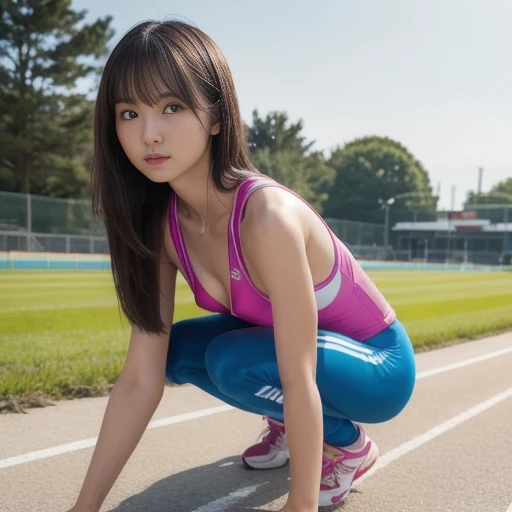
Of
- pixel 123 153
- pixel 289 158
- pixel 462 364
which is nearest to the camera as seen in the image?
pixel 123 153

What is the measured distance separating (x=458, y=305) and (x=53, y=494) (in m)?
12.5

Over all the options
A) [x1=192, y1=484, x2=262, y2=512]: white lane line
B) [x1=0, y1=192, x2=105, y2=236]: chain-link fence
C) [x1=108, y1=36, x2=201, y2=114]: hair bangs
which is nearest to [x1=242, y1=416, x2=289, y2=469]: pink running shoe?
[x1=192, y1=484, x2=262, y2=512]: white lane line

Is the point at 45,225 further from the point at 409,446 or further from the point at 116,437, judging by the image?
the point at 116,437

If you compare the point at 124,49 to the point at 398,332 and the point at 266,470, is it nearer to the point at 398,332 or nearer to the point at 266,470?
the point at 398,332

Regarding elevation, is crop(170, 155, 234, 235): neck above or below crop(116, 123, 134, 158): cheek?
below

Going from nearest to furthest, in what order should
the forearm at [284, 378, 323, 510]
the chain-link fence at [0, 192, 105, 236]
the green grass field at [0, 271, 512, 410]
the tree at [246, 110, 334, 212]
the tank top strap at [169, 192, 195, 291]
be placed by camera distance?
the forearm at [284, 378, 323, 510]
the tank top strap at [169, 192, 195, 291]
the green grass field at [0, 271, 512, 410]
the chain-link fence at [0, 192, 105, 236]
the tree at [246, 110, 334, 212]

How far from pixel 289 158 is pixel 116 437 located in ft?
167

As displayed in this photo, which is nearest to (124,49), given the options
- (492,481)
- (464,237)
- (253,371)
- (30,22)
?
(253,371)

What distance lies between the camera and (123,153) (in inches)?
91.2

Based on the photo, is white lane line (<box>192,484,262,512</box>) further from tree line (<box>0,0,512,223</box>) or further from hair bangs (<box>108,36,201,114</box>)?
tree line (<box>0,0,512,223</box>)

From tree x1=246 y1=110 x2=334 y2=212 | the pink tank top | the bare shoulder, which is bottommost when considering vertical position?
the pink tank top

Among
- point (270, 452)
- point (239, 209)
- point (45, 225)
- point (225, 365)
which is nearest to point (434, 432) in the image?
point (270, 452)

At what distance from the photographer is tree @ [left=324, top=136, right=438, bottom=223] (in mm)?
68875

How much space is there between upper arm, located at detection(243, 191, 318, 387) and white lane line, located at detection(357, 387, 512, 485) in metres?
1.11
